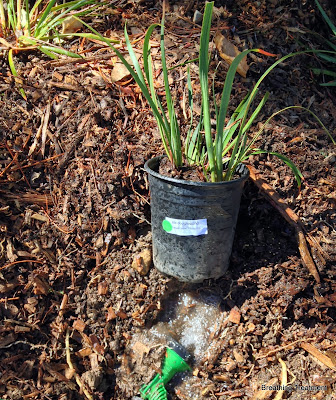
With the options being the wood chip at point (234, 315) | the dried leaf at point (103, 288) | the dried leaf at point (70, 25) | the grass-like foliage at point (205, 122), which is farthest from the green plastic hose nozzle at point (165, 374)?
the dried leaf at point (70, 25)

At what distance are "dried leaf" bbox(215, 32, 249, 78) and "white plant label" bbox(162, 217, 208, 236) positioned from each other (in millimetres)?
904

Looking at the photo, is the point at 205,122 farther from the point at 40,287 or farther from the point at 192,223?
the point at 40,287

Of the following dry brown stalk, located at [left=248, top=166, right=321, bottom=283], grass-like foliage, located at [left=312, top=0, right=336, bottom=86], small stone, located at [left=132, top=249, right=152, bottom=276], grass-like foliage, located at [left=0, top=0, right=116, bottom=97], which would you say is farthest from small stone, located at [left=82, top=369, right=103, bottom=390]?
grass-like foliage, located at [left=312, top=0, right=336, bottom=86]

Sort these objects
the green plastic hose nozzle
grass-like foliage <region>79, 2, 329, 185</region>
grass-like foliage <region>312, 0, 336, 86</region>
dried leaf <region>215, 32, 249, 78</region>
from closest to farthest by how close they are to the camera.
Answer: grass-like foliage <region>79, 2, 329, 185</region>, the green plastic hose nozzle, dried leaf <region>215, 32, 249, 78</region>, grass-like foliage <region>312, 0, 336, 86</region>

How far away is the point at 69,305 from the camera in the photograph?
1.83 meters

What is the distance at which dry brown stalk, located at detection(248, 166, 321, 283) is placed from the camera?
1.73m

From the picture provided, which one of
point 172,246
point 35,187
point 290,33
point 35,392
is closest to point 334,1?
point 290,33

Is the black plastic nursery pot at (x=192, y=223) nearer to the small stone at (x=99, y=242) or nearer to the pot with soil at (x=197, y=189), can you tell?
the pot with soil at (x=197, y=189)

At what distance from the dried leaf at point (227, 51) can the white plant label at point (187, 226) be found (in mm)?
904

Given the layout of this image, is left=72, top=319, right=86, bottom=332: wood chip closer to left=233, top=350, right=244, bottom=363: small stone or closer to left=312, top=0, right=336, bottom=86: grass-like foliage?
left=233, top=350, right=244, bottom=363: small stone

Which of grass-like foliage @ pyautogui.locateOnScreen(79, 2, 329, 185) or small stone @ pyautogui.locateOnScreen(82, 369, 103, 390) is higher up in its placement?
grass-like foliage @ pyautogui.locateOnScreen(79, 2, 329, 185)

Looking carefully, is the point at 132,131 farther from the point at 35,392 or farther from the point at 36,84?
the point at 35,392

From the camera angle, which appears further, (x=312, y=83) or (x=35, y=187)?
(x=312, y=83)

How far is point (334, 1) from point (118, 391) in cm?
244
